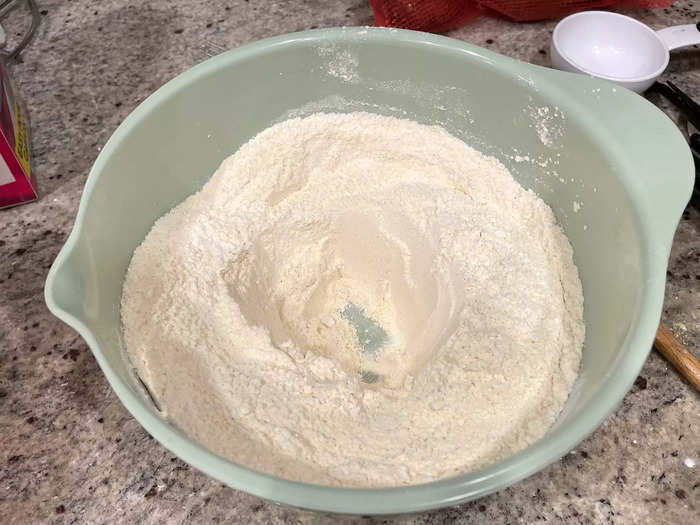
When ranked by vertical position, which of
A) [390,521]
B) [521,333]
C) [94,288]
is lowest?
[390,521]

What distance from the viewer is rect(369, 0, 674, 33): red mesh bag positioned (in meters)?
1.12

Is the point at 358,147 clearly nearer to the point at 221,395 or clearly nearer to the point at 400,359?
the point at 400,359

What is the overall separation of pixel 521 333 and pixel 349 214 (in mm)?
321

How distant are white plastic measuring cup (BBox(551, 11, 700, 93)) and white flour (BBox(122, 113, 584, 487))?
38 cm

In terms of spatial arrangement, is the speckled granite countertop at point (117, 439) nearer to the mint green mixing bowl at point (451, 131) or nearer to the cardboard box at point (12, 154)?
the cardboard box at point (12, 154)

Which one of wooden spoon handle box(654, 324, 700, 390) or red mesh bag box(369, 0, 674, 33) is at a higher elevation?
red mesh bag box(369, 0, 674, 33)

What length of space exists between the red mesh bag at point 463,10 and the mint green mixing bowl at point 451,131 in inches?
12.4

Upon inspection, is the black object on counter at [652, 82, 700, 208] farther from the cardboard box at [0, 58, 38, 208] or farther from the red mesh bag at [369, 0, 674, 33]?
the cardboard box at [0, 58, 38, 208]

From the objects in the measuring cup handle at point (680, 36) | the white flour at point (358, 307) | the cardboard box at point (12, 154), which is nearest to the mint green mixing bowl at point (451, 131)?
the white flour at point (358, 307)

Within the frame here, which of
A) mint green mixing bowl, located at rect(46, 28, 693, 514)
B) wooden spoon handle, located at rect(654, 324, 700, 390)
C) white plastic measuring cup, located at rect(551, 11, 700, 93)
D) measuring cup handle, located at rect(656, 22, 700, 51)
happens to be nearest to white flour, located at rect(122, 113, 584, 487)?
mint green mixing bowl, located at rect(46, 28, 693, 514)

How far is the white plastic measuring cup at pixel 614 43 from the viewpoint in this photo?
42.3 inches

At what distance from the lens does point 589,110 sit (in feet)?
2.47

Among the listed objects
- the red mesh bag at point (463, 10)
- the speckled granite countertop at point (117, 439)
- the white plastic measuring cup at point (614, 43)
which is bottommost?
the speckled granite countertop at point (117, 439)

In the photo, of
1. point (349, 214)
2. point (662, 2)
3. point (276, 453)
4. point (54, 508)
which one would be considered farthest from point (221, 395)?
point (662, 2)
